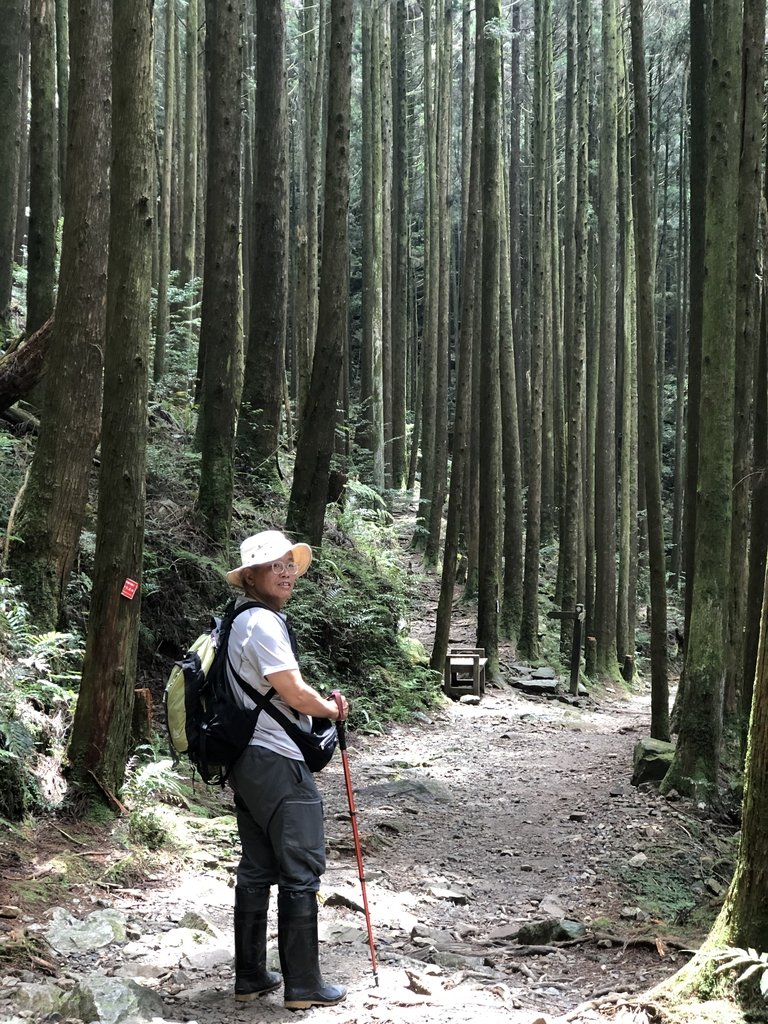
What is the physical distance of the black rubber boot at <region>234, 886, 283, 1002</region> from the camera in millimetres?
4246

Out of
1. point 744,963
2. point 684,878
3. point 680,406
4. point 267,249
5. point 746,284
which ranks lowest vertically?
point 684,878

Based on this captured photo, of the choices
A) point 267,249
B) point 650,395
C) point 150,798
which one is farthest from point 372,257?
point 150,798

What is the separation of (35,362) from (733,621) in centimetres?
674

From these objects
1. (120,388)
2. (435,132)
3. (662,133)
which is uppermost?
(662,133)

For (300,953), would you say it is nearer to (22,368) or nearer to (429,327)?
(22,368)

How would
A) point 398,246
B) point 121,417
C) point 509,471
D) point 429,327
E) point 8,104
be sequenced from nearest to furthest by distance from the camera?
point 121,417, point 8,104, point 509,471, point 429,327, point 398,246

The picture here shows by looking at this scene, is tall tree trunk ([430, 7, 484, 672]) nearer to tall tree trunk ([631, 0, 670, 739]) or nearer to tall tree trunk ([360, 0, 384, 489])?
tall tree trunk ([631, 0, 670, 739])

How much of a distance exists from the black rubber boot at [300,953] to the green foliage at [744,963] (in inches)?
61.2

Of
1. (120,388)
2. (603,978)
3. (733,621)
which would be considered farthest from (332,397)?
(603,978)

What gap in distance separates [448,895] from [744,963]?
3.24m

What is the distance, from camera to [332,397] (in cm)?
1297

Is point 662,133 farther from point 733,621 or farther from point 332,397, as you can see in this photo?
point 733,621

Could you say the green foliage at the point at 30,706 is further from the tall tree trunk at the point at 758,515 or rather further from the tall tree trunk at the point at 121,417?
the tall tree trunk at the point at 758,515

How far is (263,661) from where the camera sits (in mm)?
4109
